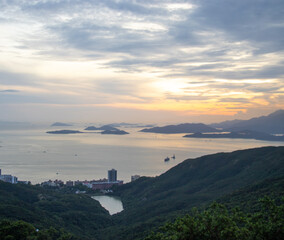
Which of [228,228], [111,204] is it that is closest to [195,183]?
[111,204]

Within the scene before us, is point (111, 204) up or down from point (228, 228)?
down

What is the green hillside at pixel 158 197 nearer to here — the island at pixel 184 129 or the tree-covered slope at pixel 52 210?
the tree-covered slope at pixel 52 210

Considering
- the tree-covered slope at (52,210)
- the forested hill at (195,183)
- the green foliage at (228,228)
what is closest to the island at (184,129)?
the forested hill at (195,183)

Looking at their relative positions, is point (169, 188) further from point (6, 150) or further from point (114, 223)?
point (6, 150)

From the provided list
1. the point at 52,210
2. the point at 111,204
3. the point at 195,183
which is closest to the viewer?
the point at 52,210

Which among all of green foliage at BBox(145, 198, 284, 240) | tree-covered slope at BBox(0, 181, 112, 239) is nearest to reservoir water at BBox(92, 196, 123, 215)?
tree-covered slope at BBox(0, 181, 112, 239)

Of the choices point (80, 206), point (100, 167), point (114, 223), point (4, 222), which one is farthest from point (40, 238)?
point (100, 167)

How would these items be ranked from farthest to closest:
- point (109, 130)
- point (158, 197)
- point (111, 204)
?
1. point (109, 130)
2. point (111, 204)
3. point (158, 197)

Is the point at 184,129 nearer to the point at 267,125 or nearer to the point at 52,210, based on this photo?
the point at 267,125
